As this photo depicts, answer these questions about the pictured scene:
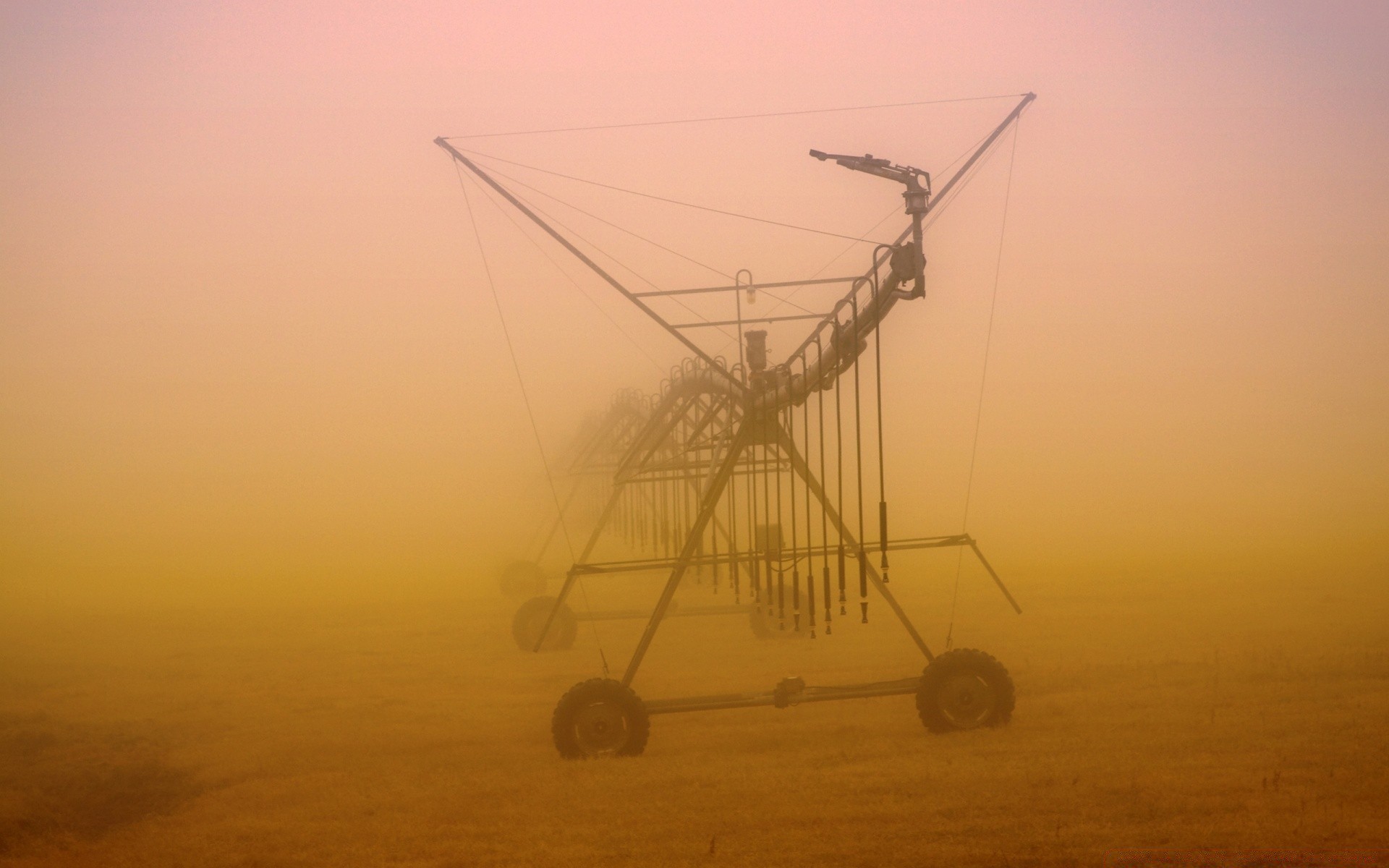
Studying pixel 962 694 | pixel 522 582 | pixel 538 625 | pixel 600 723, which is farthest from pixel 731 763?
pixel 522 582

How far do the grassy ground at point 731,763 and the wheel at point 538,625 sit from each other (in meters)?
0.55

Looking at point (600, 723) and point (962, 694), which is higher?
point (600, 723)

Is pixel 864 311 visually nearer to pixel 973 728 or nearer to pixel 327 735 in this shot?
pixel 973 728

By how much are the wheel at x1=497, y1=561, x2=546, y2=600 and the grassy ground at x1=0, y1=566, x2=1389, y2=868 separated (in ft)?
26.9

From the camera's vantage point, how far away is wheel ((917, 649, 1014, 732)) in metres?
13.6

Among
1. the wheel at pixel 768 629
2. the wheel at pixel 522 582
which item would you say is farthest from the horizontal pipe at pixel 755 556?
the wheel at pixel 522 582

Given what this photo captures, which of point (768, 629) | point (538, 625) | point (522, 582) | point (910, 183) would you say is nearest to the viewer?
point (910, 183)

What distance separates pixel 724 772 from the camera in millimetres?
12727

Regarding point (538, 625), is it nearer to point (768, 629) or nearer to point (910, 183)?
point (768, 629)

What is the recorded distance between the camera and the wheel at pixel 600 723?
1322 cm

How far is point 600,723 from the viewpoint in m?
13.3

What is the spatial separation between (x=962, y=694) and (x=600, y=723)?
396 centimetres

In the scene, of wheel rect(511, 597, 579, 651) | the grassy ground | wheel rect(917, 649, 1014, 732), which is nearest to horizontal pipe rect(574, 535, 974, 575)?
wheel rect(917, 649, 1014, 732)

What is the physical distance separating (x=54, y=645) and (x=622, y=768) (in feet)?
65.0
